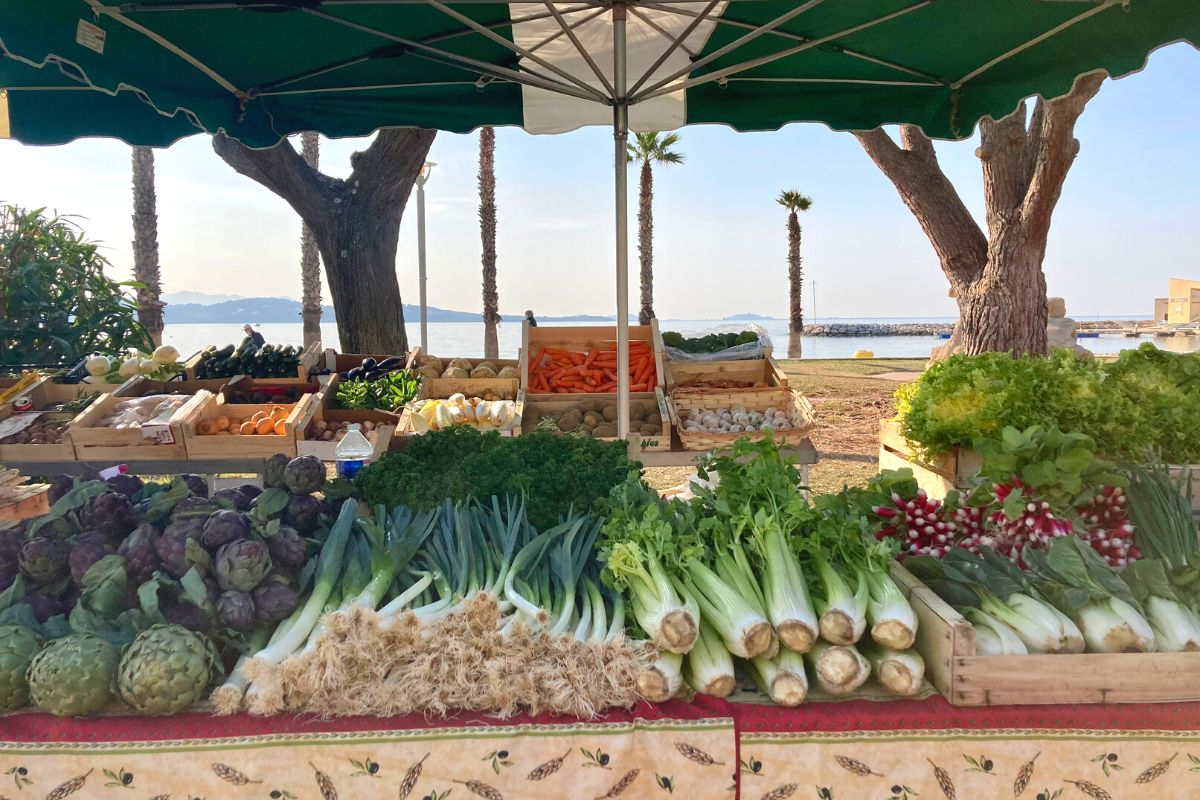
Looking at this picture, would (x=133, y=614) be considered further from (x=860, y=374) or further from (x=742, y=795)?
(x=860, y=374)

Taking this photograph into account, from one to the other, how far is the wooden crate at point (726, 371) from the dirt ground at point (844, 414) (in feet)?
2.27

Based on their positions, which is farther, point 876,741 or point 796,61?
point 796,61

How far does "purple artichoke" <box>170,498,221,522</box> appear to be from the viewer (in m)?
2.03

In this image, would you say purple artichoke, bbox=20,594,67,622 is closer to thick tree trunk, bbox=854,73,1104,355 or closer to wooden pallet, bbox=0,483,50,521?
wooden pallet, bbox=0,483,50,521

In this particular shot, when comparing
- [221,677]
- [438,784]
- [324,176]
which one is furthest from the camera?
[324,176]

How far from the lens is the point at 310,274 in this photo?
18.3 m

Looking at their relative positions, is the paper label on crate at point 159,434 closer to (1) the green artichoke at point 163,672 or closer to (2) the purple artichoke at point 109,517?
(2) the purple artichoke at point 109,517

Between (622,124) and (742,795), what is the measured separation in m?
2.91

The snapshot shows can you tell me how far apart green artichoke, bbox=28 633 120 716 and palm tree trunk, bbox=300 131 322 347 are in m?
17.2

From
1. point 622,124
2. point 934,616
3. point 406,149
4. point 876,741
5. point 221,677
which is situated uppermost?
point 406,149

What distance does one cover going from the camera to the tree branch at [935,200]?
9.52 meters

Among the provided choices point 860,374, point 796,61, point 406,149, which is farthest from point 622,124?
point 860,374

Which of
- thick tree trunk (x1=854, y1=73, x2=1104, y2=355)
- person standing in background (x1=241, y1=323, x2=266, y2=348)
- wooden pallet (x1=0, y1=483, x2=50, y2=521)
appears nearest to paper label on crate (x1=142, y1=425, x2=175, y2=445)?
wooden pallet (x1=0, y1=483, x2=50, y2=521)

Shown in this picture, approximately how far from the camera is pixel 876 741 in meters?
1.66
